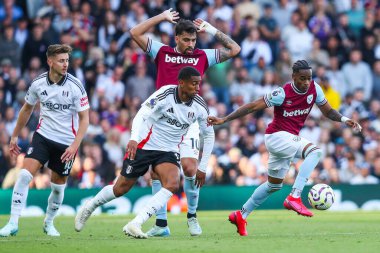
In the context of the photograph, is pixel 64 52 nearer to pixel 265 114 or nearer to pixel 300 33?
pixel 265 114

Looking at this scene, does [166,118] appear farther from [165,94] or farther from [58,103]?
[58,103]

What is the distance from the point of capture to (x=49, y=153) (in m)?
14.9

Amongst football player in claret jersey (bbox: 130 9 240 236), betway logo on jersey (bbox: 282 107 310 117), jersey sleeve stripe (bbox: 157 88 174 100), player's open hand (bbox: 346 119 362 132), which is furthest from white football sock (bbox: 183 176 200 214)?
player's open hand (bbox: 346 119 362 132)

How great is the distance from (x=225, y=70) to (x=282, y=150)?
11677mm

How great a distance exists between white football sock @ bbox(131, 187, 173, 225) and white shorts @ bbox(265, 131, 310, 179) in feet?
8.79

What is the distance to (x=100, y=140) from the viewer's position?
24594 mm

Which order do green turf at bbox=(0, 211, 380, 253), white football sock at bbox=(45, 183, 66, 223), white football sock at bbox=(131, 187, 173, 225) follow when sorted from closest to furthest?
1. green turf at bbox=(0, 211, 380, 253)
2. white football sock at bbox=(131, 187, 173, 225)
3. white football sock at bbox=(45, 183, 66, 223)

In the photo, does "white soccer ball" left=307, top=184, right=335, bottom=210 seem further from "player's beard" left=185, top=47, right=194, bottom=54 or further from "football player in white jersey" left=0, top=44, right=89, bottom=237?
"football player in white jersey" left=0, top=44, right=89, bottom=237

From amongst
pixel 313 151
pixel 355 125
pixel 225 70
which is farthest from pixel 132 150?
pixel 225 70

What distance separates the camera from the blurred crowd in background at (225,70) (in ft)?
80.2

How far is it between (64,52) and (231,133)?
1132cm

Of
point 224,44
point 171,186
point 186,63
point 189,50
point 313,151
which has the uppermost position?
point 224,44

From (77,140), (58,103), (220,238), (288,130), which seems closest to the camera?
(220,238)

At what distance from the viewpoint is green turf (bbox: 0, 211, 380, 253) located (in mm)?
12070
